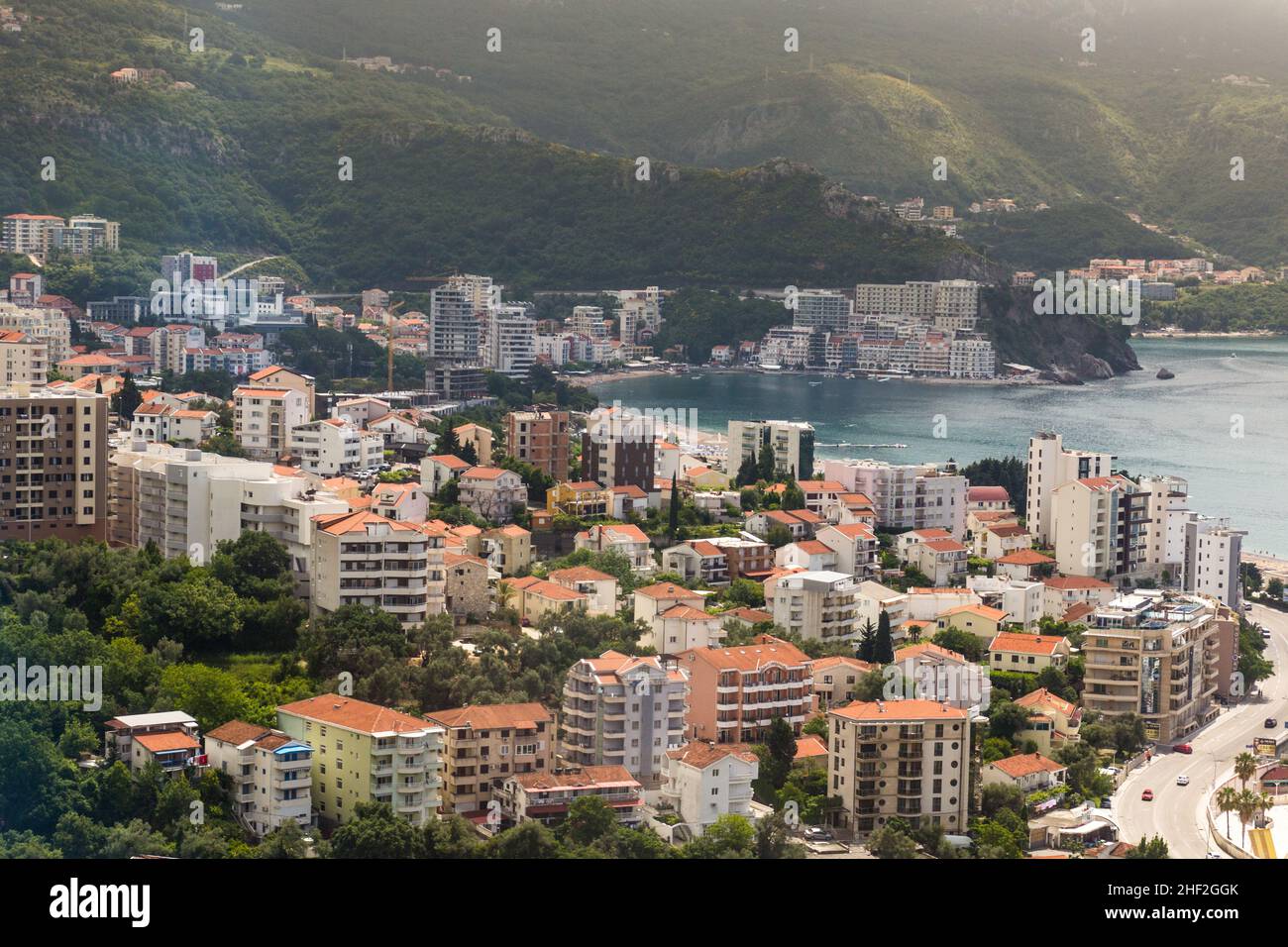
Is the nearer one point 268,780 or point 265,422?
point 268,780

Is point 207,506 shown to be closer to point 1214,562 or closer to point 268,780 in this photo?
point 268,780


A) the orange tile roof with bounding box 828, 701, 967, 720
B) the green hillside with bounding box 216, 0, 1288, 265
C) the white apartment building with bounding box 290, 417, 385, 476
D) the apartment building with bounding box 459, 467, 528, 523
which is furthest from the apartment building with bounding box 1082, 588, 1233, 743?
the green hillside with bounding box 216, 0, 1288, 265

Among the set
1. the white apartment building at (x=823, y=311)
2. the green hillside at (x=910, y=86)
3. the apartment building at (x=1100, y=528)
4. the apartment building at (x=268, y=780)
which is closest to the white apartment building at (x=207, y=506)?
the apartment building at (x=268, y=780)

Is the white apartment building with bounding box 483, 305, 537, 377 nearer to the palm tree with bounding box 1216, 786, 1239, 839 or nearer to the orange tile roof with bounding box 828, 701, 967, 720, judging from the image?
the orange tile roof with bounding box 828, 701, 967, 720

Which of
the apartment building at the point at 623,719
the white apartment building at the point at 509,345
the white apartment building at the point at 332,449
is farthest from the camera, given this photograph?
the white apartment building at the point at 509,345

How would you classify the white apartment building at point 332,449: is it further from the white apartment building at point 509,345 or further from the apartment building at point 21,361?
the white apartment building at point 509,345

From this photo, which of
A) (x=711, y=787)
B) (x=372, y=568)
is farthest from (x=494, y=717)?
(x=372, y=568)

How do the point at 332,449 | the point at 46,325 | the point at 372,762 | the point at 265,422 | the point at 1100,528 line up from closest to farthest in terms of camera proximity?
1. the point at 372,762
2. the point at 1100,528
3. the point at 332,449
4. the point at 265,422
5. the point at 46,325
